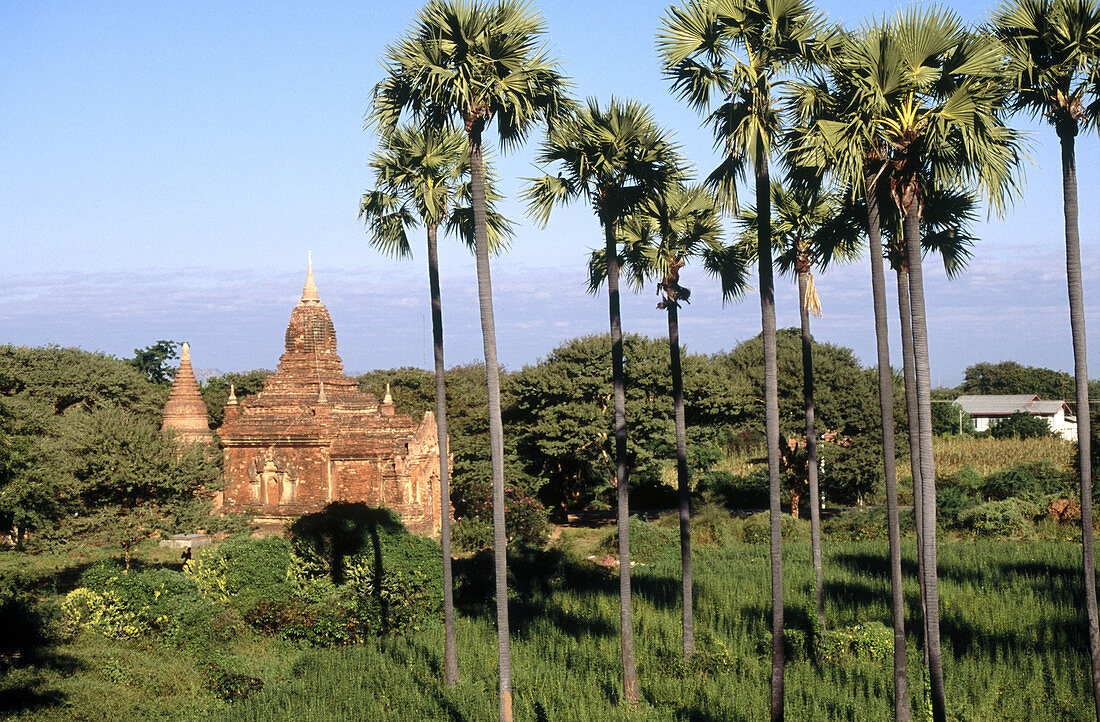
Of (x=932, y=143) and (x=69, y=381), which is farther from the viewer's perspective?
(x=69, y=381)

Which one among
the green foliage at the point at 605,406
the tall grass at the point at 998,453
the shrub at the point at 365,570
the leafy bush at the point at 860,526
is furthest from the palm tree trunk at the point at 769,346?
the tall grass at the point at 998,453

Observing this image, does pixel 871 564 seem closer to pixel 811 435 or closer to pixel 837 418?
pixel 811 435

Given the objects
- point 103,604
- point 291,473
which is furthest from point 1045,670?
point 291,473

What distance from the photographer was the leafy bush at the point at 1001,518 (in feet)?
107

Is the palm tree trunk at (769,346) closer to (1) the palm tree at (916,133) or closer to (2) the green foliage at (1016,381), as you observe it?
(1) the palm tree at (916,133)

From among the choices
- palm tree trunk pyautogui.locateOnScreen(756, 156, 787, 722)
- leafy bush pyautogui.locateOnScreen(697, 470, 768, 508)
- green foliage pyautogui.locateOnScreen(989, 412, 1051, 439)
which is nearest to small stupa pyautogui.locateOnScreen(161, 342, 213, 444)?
leafy bush pyautogui.locateOnScreen(697, 470, 768, 508)

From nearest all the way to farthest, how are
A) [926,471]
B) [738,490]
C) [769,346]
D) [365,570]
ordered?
1. [926,471]
2. [769,346]
3. [365,570]
4. [738,490]

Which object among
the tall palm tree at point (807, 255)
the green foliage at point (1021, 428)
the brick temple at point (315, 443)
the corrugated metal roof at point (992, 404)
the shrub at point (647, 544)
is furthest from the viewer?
the corrugated metal roof at point (992, 404)

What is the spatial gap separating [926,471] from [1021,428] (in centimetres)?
5701

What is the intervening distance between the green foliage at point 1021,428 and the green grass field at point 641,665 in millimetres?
40174

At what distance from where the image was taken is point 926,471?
11633 mm

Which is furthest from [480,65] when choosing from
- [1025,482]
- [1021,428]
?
[1021,428]

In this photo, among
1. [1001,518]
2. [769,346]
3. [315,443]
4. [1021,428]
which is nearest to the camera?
[769,346]

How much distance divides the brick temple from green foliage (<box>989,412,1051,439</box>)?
43.2 m
